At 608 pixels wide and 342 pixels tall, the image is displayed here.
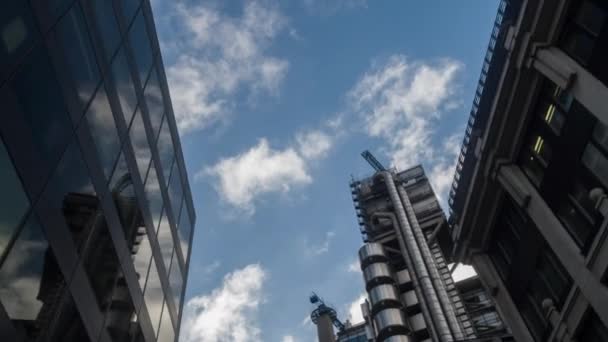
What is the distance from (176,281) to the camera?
24844 millimetres

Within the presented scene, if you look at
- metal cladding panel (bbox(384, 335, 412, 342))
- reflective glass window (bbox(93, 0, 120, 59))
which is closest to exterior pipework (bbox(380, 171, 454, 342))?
metal cladding panel (bbox(384, 335, 412, 342))

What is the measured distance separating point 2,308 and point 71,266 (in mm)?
3276

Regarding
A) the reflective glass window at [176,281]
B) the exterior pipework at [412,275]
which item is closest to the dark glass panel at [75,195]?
the reflective glass window at [176,281]

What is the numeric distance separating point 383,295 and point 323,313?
62.6m

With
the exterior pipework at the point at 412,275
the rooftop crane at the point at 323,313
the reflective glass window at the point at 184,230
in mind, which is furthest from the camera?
the rooftop crane at the point at 323,313

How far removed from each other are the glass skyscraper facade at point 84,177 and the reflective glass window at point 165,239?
0.09 m

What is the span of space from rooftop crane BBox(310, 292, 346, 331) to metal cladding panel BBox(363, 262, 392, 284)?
56889mm

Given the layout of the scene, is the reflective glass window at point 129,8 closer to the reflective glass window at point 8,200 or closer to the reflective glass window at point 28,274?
the reflective glass window at point 8,200

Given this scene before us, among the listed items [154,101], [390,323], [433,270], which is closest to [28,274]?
[154,101]

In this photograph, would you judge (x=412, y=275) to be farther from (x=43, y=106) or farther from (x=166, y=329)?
(x=43, y=106)

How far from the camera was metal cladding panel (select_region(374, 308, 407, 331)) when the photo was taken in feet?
210

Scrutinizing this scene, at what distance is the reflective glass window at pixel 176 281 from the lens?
2403cm

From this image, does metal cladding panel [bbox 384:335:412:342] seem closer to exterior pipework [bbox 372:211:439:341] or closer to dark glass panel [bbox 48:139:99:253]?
exterior pipework [bbox 372:211:439:341]

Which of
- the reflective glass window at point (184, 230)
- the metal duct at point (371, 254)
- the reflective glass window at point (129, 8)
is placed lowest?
the reflective glass window at point (184, 230)
